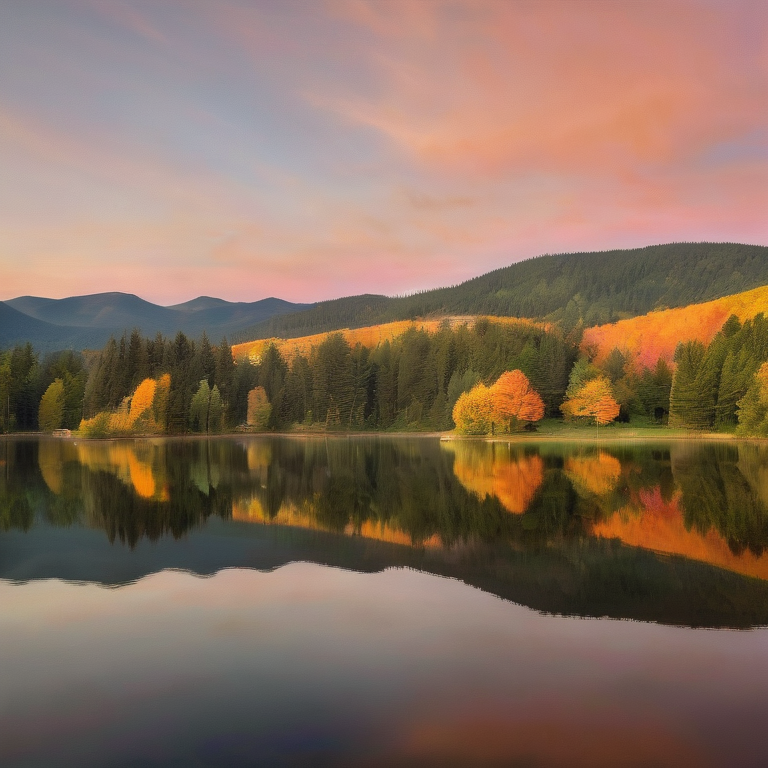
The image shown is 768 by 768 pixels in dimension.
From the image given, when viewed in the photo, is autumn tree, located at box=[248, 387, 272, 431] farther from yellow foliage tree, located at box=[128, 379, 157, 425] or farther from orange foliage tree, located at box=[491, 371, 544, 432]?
orange foliage tree, located at box=[491, 371, 544, 432]

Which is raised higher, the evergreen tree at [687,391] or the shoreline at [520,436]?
the evergreen tree at [687,391]

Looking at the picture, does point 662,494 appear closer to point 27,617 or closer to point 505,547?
point 505,547

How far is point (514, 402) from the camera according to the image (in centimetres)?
10012

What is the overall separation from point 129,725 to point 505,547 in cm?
1358

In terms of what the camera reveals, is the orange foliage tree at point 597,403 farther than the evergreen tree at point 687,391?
Yes

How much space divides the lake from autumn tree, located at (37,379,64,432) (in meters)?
115

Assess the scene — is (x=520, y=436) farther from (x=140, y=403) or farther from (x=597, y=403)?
(x=140, y=403)

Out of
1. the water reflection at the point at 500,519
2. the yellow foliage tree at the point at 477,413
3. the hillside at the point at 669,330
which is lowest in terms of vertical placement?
Answer: the yellow foliage tree at the point at 477,413

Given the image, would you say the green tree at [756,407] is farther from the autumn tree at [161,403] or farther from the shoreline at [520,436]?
the autumn tree at [161,403]

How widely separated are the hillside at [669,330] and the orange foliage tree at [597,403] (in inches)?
942

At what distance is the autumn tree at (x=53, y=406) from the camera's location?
130 m

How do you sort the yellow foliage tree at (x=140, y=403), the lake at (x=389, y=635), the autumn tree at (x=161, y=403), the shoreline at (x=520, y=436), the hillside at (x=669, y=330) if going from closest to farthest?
the lake at (x=389, y=635) → the shoreline at (x=520, y=436) → the yellow foliage tree at (x=140, y=403) → the autumn tree at (x=161, y=403) → the hillside at (x=669, y=330)

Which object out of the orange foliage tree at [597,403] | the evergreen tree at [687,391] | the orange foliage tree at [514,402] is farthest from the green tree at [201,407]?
the evergreen tree at [687,391]

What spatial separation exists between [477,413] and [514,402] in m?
6.23
